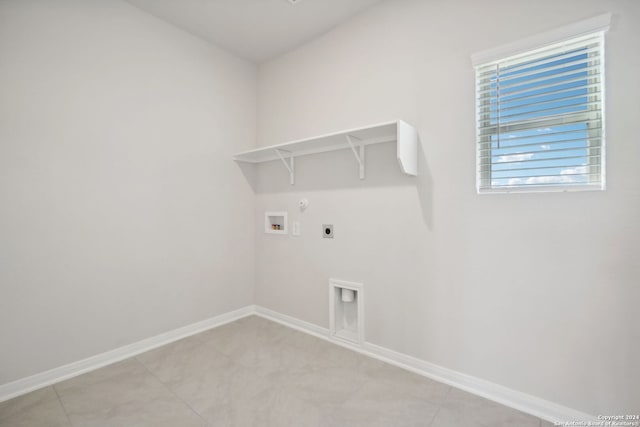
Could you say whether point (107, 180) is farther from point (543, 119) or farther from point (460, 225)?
point (543, 119)

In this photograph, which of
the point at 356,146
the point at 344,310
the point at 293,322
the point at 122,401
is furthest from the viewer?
the point at 293,322

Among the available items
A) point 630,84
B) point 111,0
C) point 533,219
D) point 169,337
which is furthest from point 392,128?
point 169,337

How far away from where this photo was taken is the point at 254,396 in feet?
5.95

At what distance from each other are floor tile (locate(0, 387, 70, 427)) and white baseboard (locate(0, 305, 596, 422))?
0.09 metres

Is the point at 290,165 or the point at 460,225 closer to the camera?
the point at 460,225

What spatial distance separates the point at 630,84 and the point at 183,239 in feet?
10.4

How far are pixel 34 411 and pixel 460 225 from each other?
279 cm

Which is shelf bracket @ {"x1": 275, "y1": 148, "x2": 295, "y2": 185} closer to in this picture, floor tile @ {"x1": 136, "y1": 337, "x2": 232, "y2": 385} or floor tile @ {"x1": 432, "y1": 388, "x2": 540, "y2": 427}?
floor tile @ {"x1": 136, "y1": 337, "x2": 232, "y2": 385}

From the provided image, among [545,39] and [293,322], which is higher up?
[545,39]

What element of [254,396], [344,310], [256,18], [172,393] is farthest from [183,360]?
[256,18]

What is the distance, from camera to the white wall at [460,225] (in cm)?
145

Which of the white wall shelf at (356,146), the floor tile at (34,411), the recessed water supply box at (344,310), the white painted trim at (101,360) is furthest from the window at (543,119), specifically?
the floor tile at (34,411)

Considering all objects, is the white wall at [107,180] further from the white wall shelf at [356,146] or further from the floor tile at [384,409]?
the floor tile at [384,409]

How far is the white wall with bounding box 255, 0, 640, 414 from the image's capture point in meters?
1.45
